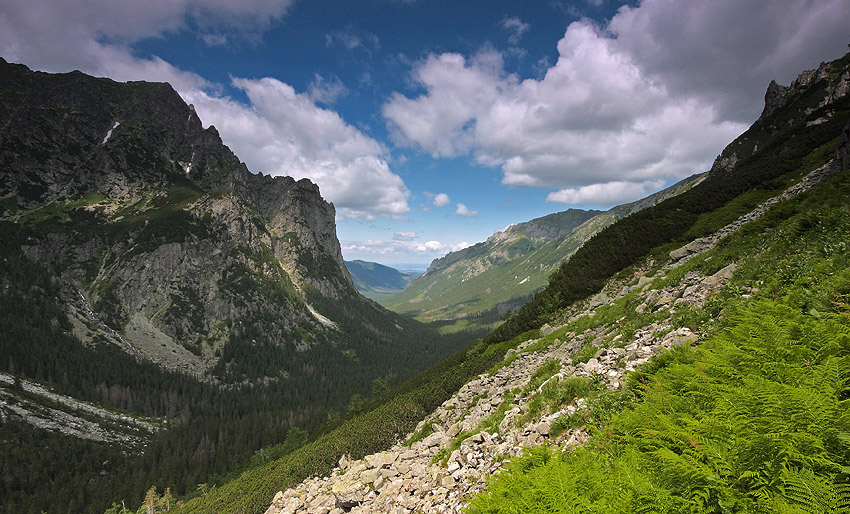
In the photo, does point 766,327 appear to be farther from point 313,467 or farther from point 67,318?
point 67,318

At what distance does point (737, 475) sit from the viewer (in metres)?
4.68

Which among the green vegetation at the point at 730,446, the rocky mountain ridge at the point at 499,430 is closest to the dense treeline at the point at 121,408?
the rocky mountain ridge at the point at 499,430

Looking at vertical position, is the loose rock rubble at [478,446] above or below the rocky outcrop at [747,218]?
below

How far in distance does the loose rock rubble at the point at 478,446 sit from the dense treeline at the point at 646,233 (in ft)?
64.9

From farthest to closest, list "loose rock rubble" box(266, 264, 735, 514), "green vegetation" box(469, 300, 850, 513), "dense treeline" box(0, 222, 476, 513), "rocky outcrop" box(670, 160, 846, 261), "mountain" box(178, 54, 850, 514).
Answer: "dense treeline" box(0, 222, 476, 513)
"rocky outcrop" box(670, 160, 846, 261)
"loose rock rubble" box(266, 264, 735, 514)
"mountain" box(178, 54, 850, 514)
"green vegetation" box(469, 300, 850, 513)

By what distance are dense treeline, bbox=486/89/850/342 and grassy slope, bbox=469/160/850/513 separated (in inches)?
1171

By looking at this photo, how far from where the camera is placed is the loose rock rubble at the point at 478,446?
35.6 feet

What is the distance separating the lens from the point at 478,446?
12.8 meters

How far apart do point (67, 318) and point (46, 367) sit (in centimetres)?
4953

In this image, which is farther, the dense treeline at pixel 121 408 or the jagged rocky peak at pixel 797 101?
the dense treeline at pixel 121 408

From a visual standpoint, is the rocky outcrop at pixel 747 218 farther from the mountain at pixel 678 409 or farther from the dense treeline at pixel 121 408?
the dense treeline at pixel 121 408

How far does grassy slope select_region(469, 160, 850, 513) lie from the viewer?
438cm

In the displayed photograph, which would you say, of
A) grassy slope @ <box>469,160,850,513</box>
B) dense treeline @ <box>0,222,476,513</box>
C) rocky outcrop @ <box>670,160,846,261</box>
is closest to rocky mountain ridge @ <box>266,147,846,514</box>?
grassy slope @ <box>469,160,850,513</box>

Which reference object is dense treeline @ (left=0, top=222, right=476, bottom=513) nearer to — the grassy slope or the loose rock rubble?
the loose rock rubble
